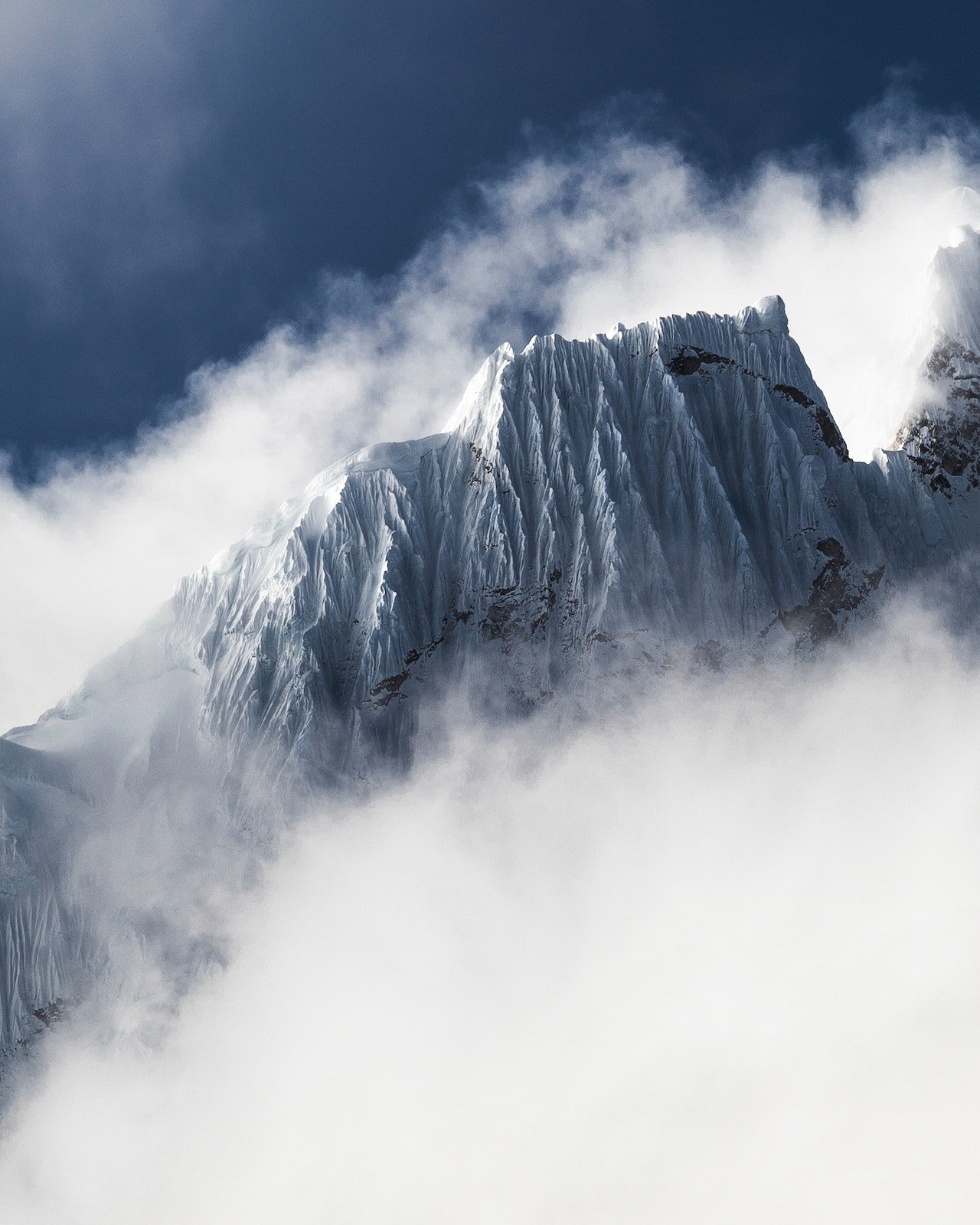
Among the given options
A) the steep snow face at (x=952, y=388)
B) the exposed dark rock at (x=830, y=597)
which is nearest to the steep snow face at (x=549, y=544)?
the exposed dark rock at (x=830, y=597)

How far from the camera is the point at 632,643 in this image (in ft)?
166

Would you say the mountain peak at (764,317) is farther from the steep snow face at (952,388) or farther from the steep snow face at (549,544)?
the steep snow face at (952,388)

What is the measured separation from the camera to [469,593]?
5200cm

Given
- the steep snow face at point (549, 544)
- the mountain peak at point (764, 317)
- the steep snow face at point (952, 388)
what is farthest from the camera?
the steep snow face at point (952, 388)

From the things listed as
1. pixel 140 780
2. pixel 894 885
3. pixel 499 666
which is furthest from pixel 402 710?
pixel 894 885

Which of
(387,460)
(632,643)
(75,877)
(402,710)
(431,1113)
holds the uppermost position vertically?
(387,460)

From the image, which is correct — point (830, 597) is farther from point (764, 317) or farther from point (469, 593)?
point (469, 593)

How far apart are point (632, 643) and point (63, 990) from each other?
33.3 metres

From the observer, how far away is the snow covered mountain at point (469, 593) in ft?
155

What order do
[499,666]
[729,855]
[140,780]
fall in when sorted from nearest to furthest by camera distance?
[140,780] → [499,666] → [729,855]

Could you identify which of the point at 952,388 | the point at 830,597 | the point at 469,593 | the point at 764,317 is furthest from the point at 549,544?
the point at 952,388

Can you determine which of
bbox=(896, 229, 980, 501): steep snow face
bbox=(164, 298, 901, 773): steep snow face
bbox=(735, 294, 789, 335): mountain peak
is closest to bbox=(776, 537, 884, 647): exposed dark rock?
bbox=(164, 298, 901, 773): steep snow face

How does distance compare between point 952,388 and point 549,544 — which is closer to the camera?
point 549,544

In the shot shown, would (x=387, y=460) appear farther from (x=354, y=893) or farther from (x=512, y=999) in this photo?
(x=512, y=999)
